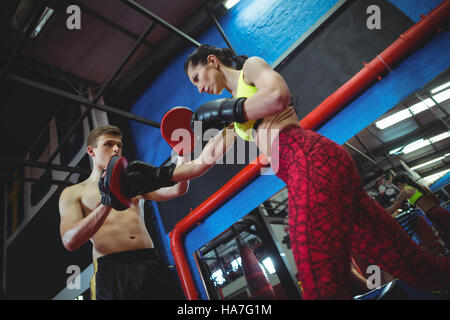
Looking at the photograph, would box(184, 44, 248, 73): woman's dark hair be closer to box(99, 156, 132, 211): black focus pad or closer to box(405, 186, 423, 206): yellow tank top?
box(99, 156, 132, 211): black focus pad

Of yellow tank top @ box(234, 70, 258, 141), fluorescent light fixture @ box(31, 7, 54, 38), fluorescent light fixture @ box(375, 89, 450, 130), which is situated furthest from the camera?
fluorescent light fixture @ box(375, 89, 450, 130)

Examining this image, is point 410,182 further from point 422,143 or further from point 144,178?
point 422,143

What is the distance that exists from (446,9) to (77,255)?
203 inches

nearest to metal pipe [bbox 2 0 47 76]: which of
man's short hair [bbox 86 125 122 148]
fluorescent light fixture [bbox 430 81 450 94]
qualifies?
man's short hair [bbox 86 125 122 148]

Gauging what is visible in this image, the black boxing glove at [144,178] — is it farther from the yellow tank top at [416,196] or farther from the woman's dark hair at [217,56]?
the yellow tank top at [416,196]

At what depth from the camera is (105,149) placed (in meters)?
2.17

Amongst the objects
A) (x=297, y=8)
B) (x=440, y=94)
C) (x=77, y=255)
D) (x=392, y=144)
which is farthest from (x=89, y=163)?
(x=392, y=144)

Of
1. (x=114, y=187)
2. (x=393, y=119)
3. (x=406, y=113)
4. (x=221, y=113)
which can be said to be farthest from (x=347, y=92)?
(x=406, y=113)

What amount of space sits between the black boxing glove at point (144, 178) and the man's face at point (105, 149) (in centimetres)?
64

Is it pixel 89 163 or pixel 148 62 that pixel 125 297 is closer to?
pixel 89 163

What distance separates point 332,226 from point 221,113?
653 mm

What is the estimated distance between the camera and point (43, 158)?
5234 millimetres

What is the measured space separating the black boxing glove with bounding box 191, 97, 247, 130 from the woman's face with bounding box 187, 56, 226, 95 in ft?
0.94

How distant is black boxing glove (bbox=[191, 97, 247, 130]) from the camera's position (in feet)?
3.65
